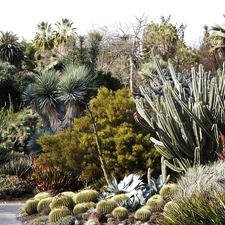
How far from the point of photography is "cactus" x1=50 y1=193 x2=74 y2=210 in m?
11.6

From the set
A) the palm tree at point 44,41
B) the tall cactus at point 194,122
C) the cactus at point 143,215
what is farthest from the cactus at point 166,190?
the palm tree at point 44,41

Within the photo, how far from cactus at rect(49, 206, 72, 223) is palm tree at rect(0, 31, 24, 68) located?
88.3 feet

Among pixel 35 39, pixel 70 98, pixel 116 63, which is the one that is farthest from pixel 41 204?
pixel 35 39

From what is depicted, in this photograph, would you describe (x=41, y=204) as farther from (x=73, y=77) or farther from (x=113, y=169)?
(x=73, y=77)

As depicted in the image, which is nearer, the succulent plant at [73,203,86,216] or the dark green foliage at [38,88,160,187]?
the succulent plant at [73,203,86,216]

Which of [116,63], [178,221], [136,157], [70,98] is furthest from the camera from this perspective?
[116,63]

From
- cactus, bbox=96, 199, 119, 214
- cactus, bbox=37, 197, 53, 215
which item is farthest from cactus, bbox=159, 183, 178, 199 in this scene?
cactus, bbox=37, 197, 53, 215

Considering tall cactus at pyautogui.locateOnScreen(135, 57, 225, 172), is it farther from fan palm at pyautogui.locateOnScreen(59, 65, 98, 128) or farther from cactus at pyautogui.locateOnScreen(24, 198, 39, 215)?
fan palm at pyautogui.locateOnScreen(59, 65, 98, 128)

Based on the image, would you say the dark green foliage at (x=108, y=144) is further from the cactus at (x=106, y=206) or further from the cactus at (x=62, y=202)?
the cactus at (x=106, y=206)

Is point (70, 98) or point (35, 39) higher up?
point (35, 39)

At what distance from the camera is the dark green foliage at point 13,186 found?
16.5 metres

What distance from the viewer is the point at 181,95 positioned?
12594mm

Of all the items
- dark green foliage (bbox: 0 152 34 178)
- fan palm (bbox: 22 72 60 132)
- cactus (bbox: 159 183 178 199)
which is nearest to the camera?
cactus (bbox: 159 183 178 199)

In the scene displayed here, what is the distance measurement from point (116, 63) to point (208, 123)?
33517mm
